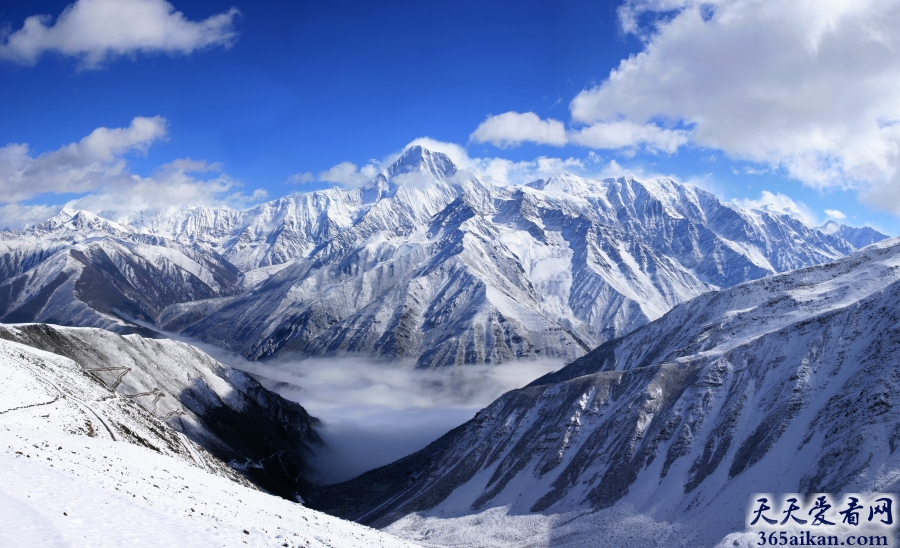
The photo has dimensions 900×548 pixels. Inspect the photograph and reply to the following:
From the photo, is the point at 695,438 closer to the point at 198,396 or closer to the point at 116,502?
the point at 116,502

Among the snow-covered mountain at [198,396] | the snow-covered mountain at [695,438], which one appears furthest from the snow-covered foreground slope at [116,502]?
the snow-covered mountain at [198,396]

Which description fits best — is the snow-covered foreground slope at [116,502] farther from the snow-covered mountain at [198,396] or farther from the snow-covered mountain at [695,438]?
the snow-covered mountain at [198,396]

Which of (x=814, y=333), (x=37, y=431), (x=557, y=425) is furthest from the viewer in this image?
(x=557, y=425)

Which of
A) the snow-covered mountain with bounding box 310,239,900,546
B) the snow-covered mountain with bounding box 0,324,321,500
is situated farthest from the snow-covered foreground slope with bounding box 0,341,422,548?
the snow-covered mountain with bounding box 0,324,321,500

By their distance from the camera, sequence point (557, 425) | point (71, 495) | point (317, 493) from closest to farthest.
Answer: point (71, 495), point (557, 425), point (317, 493)

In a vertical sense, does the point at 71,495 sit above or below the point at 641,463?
below

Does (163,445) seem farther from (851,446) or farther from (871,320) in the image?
(871,320)

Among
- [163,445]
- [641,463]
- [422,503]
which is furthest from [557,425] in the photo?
[163,445]

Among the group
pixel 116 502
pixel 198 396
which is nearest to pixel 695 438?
pixel 116 502
